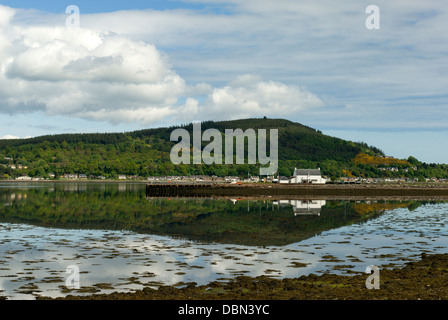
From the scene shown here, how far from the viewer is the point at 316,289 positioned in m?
16.5

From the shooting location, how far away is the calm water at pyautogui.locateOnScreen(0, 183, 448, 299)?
19.2 m

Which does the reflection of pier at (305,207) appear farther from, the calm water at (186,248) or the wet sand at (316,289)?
A: the wet sand at (316,289)

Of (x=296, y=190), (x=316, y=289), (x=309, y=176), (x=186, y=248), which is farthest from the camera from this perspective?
(x=309, y=176)

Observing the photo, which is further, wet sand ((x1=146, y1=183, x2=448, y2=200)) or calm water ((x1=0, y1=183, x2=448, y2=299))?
wet sand ((x1=146, y1=183, x2=448, y2=200))

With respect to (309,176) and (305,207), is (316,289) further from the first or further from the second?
(309,176)

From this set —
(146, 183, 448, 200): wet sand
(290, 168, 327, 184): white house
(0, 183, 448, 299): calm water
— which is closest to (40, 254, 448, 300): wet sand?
(0, 183, 448, 299): calm water

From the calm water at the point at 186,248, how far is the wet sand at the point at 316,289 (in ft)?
4.70

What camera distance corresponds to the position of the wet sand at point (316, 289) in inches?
600

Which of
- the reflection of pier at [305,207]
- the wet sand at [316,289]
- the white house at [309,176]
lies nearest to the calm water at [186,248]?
the wet sand at [316,289]

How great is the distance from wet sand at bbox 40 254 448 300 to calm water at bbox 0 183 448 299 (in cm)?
143

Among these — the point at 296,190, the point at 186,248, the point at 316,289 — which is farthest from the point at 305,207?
the point at 316,289

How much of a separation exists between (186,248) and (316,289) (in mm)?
11405

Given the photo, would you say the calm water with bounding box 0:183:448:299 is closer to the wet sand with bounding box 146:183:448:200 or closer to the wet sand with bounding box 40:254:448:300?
the wet sand with bounding box 40:254:448:300
